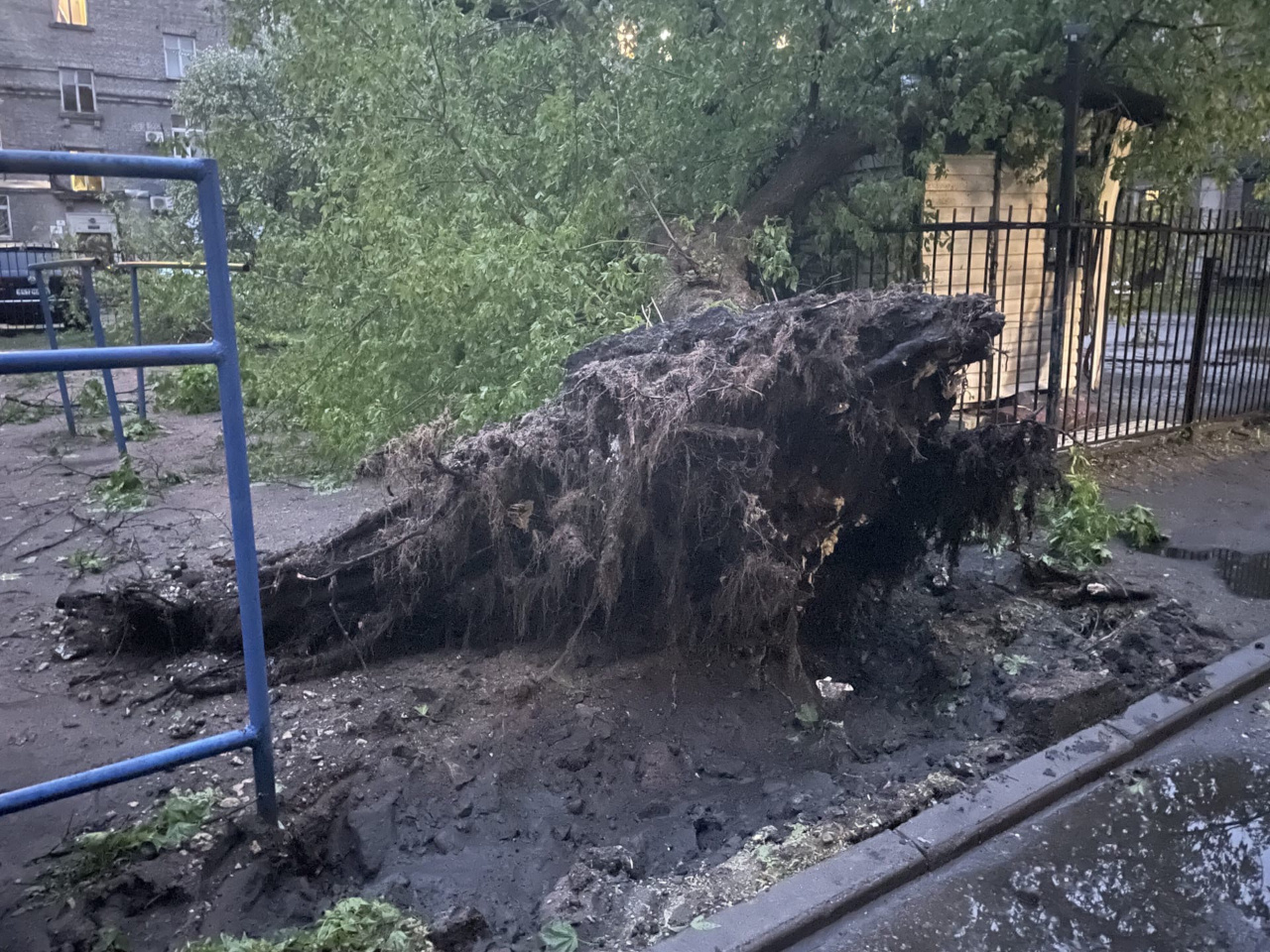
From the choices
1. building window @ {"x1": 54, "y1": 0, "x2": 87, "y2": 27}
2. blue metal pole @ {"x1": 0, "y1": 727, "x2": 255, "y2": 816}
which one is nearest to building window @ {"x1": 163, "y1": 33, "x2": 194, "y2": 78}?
building window @ {"x1": 54, "y1": 0, "x2": 87, "y2": 27}

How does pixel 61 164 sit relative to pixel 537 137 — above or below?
below

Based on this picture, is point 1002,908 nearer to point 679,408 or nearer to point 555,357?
point 679,408

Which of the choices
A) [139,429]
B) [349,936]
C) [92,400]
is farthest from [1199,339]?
[92,400]

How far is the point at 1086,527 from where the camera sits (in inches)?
233

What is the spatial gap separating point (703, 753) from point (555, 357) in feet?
9.83

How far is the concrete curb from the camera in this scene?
2795mm

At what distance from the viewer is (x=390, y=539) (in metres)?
4.23

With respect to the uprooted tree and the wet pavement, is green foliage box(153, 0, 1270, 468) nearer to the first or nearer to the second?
the uprooted tree

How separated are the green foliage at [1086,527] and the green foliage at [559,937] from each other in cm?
388

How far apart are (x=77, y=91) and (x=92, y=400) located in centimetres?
2515

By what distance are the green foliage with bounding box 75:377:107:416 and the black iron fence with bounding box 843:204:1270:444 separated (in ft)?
28.8

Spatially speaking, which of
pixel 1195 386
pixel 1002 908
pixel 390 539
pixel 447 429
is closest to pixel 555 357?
pixel 447 429

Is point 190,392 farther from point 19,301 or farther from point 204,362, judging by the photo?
point 19,301

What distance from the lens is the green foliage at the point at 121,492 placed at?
7.09 m
